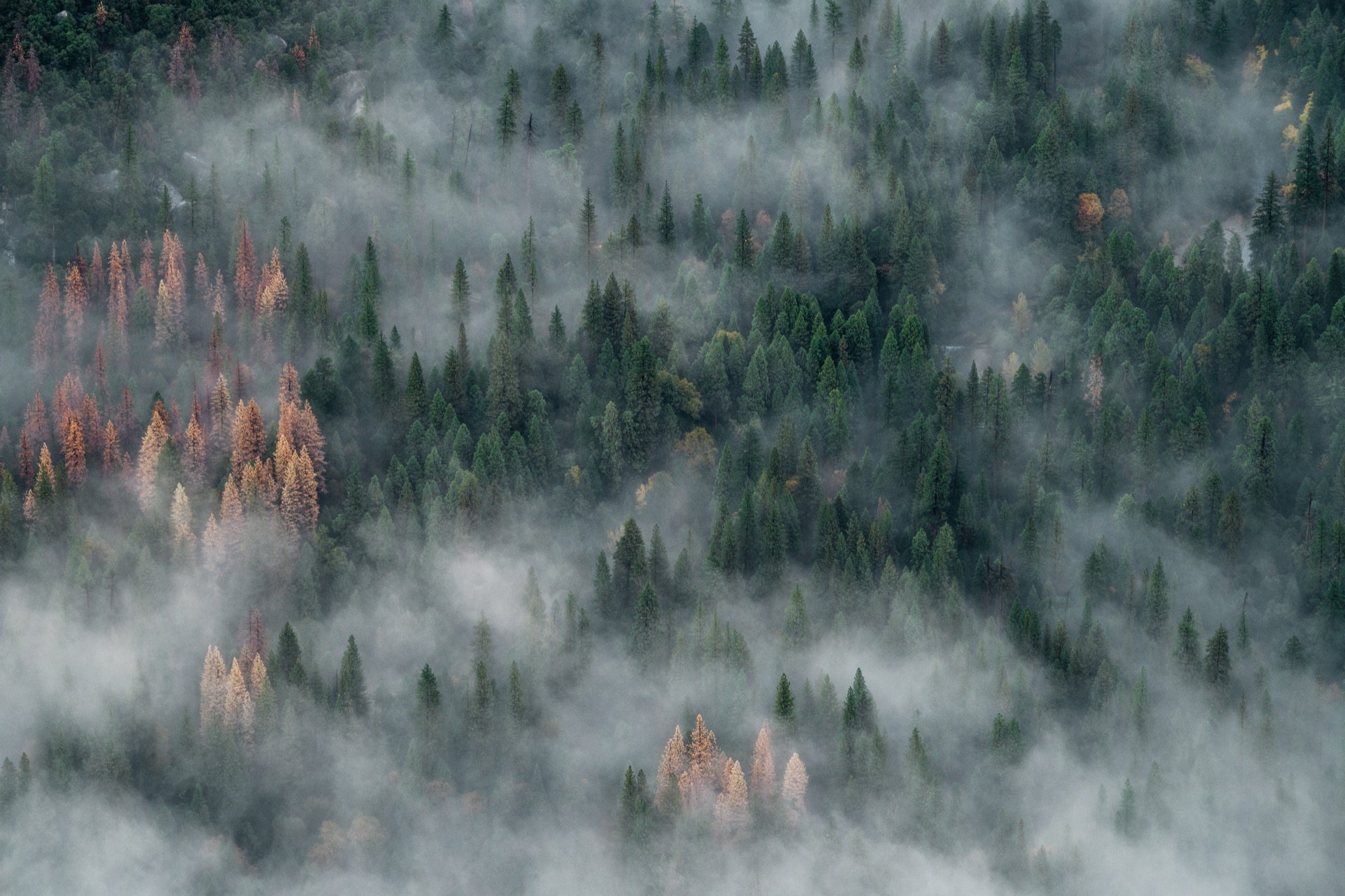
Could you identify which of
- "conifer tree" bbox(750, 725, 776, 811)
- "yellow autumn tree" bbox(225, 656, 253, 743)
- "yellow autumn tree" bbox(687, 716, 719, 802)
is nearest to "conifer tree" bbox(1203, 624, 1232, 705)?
"conifer tree" bbox(750, 725, 776, 811)

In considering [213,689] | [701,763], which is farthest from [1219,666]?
[213,689]

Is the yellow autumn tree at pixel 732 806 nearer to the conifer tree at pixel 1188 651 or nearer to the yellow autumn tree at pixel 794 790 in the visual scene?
the yellow autumn tree at pixel 794 790

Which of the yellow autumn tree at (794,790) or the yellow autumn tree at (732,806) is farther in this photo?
the yellow autumn tree at (794,790)

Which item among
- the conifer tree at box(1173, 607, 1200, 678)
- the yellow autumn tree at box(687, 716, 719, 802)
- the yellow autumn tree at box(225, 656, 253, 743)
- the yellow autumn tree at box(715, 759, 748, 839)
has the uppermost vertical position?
the conifer tree at box(1173, 607, 1200, 678)

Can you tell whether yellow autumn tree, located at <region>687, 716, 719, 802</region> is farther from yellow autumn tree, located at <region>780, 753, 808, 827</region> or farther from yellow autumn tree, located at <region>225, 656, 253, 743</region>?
yellow autumn tree, located at <region>225, 656, 253, 743</region>

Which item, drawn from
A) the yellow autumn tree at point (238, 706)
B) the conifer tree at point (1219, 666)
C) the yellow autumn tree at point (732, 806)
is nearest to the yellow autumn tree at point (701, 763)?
the yellow autumn tree at point (732, 806)
